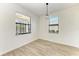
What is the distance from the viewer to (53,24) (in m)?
8.29

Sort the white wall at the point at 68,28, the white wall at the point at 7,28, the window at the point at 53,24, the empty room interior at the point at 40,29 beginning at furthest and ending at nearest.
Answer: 1. the window at the point at 53,24
2. the white wall at the point at 68,28
3. the empty room interior at the point at 40,29
4. the white wall at the point at 7,28

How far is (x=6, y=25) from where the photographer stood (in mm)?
4402

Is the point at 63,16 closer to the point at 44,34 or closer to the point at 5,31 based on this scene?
the point at 44,34

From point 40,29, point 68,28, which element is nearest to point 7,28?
point 68,28

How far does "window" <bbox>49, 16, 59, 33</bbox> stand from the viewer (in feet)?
25.9

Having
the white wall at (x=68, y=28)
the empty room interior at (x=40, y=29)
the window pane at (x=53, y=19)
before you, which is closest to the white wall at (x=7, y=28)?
the empty room interior at (x=40, y=29)

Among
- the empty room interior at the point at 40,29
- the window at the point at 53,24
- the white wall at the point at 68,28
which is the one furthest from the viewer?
the window at the point at 53,24

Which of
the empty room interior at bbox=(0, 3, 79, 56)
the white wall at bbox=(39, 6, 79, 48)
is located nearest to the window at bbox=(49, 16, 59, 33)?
the empty room interior at bbox=(0, 3, 79, 56)

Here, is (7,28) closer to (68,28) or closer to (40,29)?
(68,28)

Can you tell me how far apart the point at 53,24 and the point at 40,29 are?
215 centimetres

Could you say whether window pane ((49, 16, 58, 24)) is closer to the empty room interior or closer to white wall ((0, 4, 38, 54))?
the empty room interior

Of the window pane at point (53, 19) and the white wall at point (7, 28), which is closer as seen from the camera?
the white wall at point (7, 28)

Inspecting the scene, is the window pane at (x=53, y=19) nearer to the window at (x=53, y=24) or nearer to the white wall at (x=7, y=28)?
the window at (x=53, y=24)

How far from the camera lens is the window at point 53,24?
7.90 m
